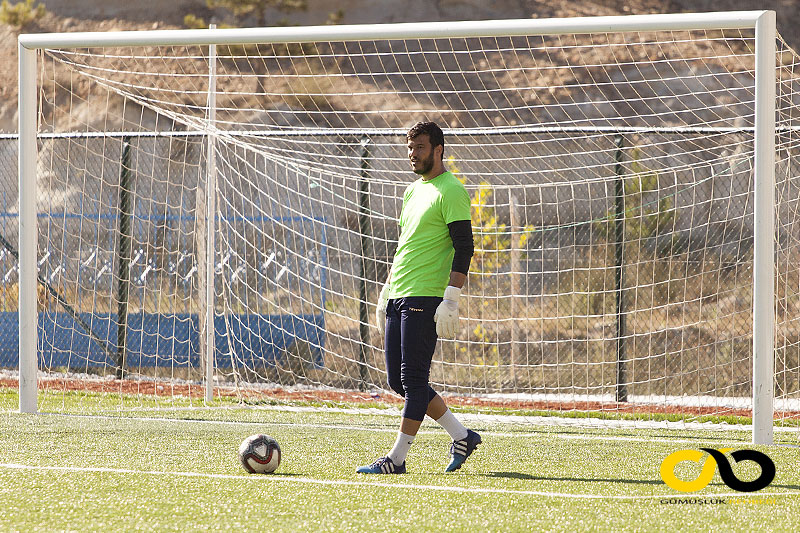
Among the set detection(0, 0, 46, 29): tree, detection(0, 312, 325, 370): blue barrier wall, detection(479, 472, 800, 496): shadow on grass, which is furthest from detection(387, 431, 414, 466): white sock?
detection(0, 0, 46, 29): tree

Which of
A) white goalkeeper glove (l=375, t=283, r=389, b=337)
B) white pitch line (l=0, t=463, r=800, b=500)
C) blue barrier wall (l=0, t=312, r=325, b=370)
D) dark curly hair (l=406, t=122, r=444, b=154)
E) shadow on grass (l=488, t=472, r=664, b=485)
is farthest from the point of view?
blue barrier wall (l=0, t=312, r=325, b=370)

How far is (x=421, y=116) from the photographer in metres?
20.0

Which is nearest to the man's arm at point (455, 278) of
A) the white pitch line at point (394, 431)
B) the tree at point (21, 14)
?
the white pitch line at point (394, 431)

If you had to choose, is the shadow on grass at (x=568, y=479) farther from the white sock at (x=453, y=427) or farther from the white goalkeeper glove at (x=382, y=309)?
the white goalkeeper glove at (x=382, y=309)

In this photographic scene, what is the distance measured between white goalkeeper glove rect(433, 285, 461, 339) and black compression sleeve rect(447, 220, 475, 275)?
4.3 inches

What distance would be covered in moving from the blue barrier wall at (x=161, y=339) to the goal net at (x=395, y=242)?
0.13 feet

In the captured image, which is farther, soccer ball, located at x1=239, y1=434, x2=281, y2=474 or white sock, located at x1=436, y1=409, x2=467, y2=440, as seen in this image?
white sock, located at x1=436, y1=409, x2=467, y2=440

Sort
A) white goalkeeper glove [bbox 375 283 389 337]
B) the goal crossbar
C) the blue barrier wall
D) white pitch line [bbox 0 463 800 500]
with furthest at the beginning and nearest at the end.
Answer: the blue barrier wall
the goal crossbar
white goalkeeper glove [bbox 375 283 389 337]
white pitch line [bbox 0 463 800 500]

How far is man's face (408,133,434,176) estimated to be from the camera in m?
5.19

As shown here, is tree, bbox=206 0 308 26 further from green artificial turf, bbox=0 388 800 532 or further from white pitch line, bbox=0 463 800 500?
white pitch line, bbox=0 463 800 500

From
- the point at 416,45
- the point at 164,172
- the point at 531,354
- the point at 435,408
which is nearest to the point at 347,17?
the point at 416,45

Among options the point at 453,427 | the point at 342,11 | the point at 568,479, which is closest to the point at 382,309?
the point at 453,427

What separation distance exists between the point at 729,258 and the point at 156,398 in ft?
31.8

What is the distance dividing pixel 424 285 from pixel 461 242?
0.28 meters
